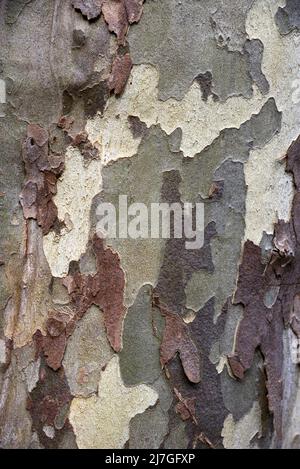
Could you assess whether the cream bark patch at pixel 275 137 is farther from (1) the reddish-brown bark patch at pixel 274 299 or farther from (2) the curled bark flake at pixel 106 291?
(2) the curled bark flake at pixel 106 291

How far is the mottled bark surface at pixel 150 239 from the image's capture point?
92 centimetres

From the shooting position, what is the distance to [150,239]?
3.04 feet

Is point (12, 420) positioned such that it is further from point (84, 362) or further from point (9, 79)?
point (9, 79)

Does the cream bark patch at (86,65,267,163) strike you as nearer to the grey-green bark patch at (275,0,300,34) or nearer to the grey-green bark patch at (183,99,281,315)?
the grey-green bark patch at (183,99,281,315)

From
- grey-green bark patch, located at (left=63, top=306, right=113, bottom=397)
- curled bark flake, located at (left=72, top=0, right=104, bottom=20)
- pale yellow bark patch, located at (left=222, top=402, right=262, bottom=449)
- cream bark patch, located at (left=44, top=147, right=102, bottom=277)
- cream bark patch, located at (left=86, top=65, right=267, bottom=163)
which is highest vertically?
curled bark flake, located at (left=72, top=0, right=104, bottom=20)

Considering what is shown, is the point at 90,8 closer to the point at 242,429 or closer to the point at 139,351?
the point at 139,351

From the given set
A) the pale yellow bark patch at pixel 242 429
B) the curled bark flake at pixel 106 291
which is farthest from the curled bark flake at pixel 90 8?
the pale yellow bark patch at pixel 242 429

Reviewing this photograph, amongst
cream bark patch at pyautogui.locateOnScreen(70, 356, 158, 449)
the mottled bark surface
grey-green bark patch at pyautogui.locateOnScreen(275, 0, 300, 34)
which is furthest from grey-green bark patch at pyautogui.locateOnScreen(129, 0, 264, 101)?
cream bark patch at pyautogui.locateOnScreen(70, 356, 158, 449)

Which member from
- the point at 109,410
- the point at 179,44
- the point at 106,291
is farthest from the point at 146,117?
the point at 109,410

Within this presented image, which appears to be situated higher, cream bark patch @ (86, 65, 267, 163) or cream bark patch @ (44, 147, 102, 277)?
cream bark patch @ (86, 65, 267, 163)

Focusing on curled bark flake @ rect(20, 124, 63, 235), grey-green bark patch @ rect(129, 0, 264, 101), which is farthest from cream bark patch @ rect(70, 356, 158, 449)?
grey-green bark patch @ rect(129, 0, 264, 101)

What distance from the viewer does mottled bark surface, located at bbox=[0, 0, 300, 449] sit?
92 centimetres

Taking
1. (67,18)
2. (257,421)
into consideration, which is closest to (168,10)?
(67,18)

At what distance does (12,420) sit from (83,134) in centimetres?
46
